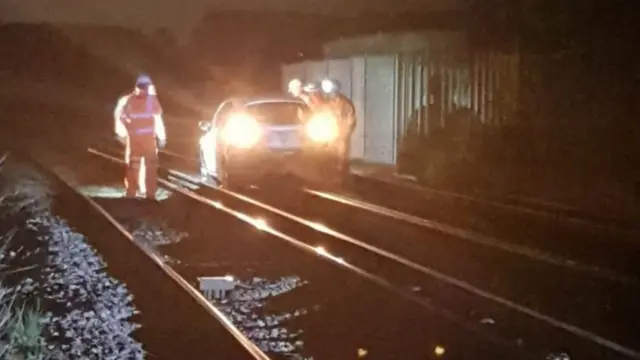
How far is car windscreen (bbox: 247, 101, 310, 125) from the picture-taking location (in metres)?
19.5

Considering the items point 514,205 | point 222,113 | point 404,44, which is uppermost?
point 404,44

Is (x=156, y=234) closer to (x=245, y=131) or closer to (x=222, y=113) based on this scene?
(x=245, y=131)

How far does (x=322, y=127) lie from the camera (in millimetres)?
19688

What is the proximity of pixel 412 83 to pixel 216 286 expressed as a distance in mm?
15279

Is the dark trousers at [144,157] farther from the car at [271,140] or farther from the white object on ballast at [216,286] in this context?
Result: the white object on ballast at [216,286]

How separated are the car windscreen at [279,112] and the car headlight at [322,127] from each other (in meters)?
0.18

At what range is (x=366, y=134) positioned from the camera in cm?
2789

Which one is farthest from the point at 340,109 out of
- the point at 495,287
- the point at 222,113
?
the point at 495,287

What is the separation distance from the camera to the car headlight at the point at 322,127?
19.6 metres

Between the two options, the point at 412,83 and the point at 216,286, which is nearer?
the point at 216,286

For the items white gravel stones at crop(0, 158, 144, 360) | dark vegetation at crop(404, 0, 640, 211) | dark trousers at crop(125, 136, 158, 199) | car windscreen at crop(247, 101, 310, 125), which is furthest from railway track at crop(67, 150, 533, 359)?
dark vegetation at crop(404, 0, 640, 211)

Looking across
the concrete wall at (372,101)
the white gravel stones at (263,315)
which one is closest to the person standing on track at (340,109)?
the concrete wall at (372,101)

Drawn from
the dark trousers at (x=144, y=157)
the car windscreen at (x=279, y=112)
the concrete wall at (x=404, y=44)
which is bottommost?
the dark trousers at (x=144, y=157)

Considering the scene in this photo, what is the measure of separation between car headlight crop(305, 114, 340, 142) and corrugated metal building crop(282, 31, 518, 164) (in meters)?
4.62
